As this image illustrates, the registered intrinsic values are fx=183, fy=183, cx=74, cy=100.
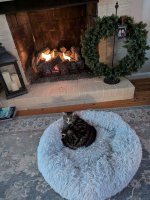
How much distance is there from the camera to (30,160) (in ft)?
5.13

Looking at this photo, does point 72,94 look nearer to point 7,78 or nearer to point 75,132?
point 7,78

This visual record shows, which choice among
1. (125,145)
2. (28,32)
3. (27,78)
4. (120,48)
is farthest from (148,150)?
(28,32)

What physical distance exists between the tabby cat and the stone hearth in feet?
2.70

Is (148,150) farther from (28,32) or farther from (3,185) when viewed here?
(28,32)

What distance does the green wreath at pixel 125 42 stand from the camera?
1.71 m

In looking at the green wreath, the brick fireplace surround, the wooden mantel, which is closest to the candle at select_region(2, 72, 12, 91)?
the brick fireplace surround

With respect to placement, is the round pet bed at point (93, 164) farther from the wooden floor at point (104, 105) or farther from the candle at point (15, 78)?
the candle at point (15, 78)

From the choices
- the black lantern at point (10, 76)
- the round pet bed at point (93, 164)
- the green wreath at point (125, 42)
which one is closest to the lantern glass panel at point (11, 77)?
the black lantern at point (10, 76)

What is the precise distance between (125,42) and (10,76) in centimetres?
125

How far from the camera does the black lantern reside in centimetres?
188

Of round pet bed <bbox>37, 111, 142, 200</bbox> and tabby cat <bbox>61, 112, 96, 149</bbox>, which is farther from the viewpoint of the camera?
tabby cat <bbox>61, 112, 96, 149</bbox>

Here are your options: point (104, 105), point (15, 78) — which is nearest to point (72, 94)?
point (104, 105)

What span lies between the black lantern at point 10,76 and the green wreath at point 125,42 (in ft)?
2.45

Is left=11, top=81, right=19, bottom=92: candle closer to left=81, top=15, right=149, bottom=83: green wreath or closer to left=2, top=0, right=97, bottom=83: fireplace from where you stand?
left=2, top=0, right=97, bottom=83: fireplace
